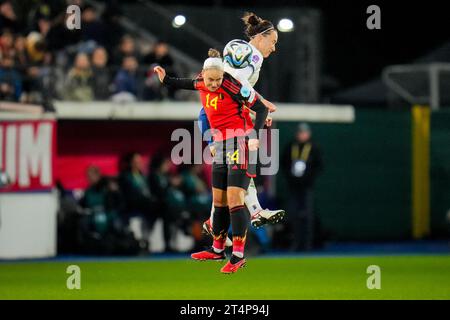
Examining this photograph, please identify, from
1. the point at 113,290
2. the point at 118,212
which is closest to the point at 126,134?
the point at 118,212

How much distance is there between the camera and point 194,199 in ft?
71.9

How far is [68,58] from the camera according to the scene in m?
22.7

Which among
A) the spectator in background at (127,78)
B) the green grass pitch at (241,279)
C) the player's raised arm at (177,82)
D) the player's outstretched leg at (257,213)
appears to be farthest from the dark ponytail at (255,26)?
the spectator in background at (127,78)

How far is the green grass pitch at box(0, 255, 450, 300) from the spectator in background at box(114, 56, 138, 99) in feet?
13.5

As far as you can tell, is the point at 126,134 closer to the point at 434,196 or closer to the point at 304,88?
the point at 304,88

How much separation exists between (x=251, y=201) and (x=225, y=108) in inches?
34.4

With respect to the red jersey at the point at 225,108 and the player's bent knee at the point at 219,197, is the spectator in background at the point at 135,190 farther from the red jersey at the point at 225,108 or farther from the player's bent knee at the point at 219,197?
the red jersey at the point at 225,108

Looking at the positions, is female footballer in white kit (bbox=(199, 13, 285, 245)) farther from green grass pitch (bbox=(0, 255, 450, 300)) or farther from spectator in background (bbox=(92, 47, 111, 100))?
spectator in background (bbox=(92, 47, 111, 100))

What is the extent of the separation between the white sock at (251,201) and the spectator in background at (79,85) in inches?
497

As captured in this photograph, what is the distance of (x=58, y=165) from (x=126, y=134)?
5.25 feet

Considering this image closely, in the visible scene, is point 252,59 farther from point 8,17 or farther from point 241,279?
point 8,17

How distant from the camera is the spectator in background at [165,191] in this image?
21.6 m

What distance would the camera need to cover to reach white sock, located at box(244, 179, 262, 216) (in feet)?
31.3

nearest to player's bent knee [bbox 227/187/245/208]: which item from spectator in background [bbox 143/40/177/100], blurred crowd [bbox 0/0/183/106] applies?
blurred crowd [bbox 0/0/183/106]
